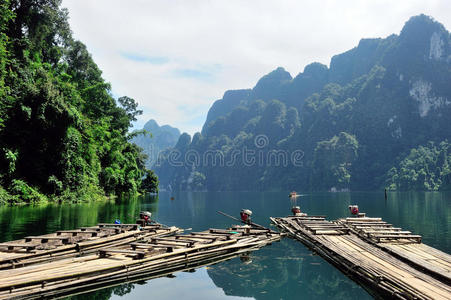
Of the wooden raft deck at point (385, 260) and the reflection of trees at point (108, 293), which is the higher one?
the wooden raft deck at point (385, 260)

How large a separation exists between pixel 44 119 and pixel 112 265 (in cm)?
2958

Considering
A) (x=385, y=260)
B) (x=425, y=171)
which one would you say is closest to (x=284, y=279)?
(x=385, y=260)

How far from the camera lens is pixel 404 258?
11570 millimetres

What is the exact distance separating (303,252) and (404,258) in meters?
5.44

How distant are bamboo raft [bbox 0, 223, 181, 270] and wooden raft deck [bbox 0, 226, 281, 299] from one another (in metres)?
1.11

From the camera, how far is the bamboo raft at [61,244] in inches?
449

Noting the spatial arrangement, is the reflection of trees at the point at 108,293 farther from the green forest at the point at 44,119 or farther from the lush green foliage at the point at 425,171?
the lush green foliage at the point at 425,171

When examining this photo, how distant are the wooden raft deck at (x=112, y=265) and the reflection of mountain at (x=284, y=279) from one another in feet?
3.74

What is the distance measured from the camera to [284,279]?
12117 mm

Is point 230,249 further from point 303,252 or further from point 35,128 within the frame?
point 35,128

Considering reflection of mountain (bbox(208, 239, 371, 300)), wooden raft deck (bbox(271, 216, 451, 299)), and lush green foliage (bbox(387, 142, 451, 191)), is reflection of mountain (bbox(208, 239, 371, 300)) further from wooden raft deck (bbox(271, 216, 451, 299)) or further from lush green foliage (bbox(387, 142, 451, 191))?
lush green foliage (bbox(387, 142, 451, 191))

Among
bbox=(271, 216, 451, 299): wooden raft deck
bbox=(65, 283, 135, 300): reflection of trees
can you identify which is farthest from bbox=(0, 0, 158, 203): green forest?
bbox=(271, 216, 451, 299): wooden raft deck

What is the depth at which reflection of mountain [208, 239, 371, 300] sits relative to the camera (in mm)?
10477

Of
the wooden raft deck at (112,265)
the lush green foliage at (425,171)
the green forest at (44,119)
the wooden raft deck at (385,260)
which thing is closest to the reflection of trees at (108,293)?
the wooden raft deck at (112,265)
